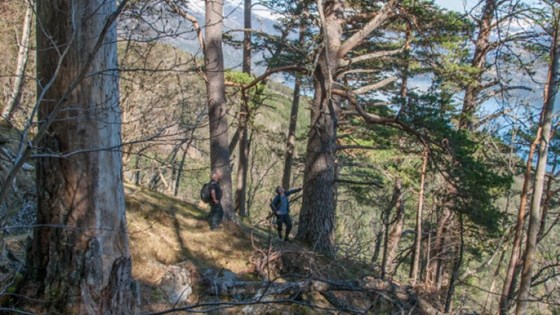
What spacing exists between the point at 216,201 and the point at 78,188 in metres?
5.92

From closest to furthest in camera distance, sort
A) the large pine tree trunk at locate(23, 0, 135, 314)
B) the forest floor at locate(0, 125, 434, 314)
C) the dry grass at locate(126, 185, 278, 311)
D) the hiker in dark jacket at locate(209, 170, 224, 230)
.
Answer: the large pine tree trunk at locate(23, 0, 135, 314) → the forest floor at locate(0, 125, 434, 314) → the dry grass at locate(126, 185, 278, 311) → the hiker in dark jacket at locate(209, 170, 224, 230)

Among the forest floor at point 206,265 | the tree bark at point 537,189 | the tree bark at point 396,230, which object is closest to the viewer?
the forest floor at point 206,265

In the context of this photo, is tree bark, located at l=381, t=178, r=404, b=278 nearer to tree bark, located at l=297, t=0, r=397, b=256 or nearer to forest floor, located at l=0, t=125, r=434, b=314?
forest floor, located at l=0, t=125, r=434, b=314

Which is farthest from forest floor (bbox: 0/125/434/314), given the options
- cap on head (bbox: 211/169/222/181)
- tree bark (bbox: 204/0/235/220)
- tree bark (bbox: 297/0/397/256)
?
tree bark (bbox: 204/0/235/220)

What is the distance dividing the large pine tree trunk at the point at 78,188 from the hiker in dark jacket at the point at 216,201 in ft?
18.5

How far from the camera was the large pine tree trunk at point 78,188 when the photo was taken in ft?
8.90

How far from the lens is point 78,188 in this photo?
2770 mm

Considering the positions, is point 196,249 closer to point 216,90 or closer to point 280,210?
point 280,210

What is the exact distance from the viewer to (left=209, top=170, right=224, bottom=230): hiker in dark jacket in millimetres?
8523

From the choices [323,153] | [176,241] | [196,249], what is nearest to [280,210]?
[323,153]

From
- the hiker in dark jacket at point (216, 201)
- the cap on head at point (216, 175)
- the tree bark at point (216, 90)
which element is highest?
the tree bark at point (216, 90)

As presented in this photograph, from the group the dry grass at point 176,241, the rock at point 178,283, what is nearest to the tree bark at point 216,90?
the dry grass at point 176,241

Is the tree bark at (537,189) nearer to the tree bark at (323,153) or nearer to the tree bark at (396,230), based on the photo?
the tree bark at (323,153)

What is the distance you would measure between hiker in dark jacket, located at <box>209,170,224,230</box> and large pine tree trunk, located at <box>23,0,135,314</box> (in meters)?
5.64
